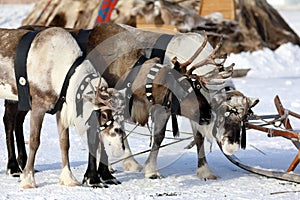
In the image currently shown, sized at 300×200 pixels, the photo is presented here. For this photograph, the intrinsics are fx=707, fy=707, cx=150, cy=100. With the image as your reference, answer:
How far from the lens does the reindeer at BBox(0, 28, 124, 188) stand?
5.62 meters

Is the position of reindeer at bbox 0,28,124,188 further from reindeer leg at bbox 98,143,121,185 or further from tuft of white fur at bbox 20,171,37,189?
reindeer leg at bbox 98,143,121,185

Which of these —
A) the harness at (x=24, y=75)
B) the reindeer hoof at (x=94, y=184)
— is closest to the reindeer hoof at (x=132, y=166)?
the reindeer hoof at (x=94, y=184)

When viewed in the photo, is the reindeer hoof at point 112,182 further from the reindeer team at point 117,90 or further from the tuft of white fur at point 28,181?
the tuft of white fur at point 28,181

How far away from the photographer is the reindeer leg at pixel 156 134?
634cm

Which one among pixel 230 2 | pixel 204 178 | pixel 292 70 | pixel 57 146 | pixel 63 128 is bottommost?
pixel 292 70

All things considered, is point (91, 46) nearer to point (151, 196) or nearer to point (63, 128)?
point (63, 128)

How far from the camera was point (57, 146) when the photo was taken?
7.95m

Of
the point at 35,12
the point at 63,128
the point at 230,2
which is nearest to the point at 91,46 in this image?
the point at 63,128

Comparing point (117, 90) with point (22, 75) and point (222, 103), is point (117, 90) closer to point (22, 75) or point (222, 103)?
point (22, 75)

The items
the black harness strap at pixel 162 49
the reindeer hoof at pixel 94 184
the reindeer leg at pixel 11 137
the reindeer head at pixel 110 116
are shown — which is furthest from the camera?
the reindeer leg at pixel 11 137

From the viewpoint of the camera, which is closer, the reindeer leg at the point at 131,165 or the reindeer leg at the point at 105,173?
the reindeer leg at the point at 105,173

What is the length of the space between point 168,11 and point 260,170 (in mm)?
9565

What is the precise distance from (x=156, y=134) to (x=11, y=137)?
1.42 meters

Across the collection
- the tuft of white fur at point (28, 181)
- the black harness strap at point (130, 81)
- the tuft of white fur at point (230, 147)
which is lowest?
the tuft of white fur at point (28, 181)
